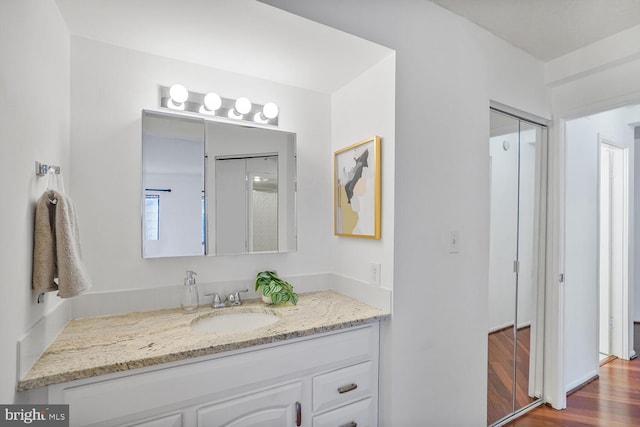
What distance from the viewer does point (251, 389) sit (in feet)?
3.91

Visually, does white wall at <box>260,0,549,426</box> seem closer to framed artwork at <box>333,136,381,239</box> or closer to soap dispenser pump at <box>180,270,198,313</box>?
framed artwork at <box>333,136,381,239</box>

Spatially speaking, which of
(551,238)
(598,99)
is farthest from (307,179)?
(598,99)

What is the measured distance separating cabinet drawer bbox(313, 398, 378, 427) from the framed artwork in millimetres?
795

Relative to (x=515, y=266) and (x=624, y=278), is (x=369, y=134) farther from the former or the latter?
(x=624, y=278)

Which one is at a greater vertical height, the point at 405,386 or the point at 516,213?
the point at 516,213

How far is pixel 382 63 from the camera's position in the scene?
5.13 ft

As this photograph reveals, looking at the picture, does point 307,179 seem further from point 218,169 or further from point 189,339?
point 189,339

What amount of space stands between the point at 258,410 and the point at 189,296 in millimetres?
620

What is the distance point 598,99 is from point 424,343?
193cm

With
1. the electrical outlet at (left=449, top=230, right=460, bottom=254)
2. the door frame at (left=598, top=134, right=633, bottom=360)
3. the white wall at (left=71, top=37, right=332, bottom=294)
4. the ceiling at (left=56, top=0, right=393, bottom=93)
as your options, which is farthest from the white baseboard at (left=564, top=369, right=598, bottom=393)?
the ceiling at (left=56, top=0, right=393, bottom=93)

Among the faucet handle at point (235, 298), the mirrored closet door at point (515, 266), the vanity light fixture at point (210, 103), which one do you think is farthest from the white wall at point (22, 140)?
the mirrored closet door at point (515, 266)

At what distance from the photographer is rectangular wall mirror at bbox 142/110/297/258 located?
150cm

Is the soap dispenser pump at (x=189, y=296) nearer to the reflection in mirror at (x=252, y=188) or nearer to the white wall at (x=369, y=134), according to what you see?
the reflection in mirror at (x=252, y=188)

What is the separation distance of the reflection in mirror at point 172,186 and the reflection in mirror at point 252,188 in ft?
0.26
